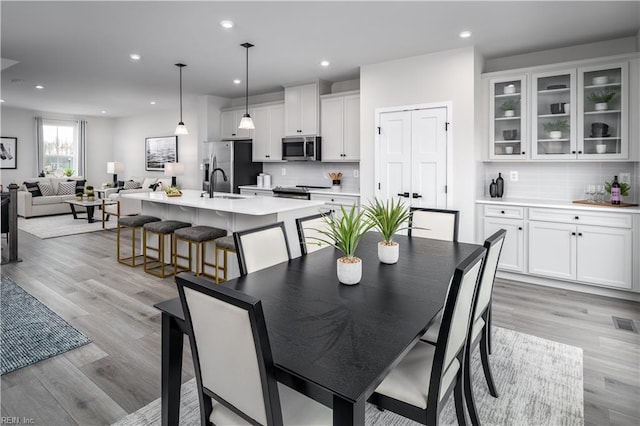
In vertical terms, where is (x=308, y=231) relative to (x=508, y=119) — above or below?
below

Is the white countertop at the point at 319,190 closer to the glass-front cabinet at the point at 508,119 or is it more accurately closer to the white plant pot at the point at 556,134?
the glass-front cabinet at the point at 508,119

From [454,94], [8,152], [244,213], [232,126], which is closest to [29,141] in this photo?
[8,152]

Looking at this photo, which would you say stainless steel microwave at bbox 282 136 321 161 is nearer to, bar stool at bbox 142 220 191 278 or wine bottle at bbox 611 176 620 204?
bar stool at bbox 142 220 191 278

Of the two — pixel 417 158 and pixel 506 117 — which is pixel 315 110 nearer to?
pixel 417 158

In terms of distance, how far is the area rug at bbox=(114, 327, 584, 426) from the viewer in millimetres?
1925

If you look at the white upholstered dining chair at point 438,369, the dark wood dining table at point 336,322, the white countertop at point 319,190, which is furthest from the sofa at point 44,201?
the white upholstered dining chair at point 438,369

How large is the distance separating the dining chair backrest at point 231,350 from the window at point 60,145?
11.2m

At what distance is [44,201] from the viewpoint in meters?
8.62

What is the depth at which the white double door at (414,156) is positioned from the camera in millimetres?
4441

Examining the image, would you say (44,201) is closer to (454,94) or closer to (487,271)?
(454,94)

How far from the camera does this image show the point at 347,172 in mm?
5996

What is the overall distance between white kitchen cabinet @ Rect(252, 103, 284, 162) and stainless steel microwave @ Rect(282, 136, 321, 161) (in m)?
0.26

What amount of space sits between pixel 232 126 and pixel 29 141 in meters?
6.32

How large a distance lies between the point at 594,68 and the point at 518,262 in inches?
84.9
